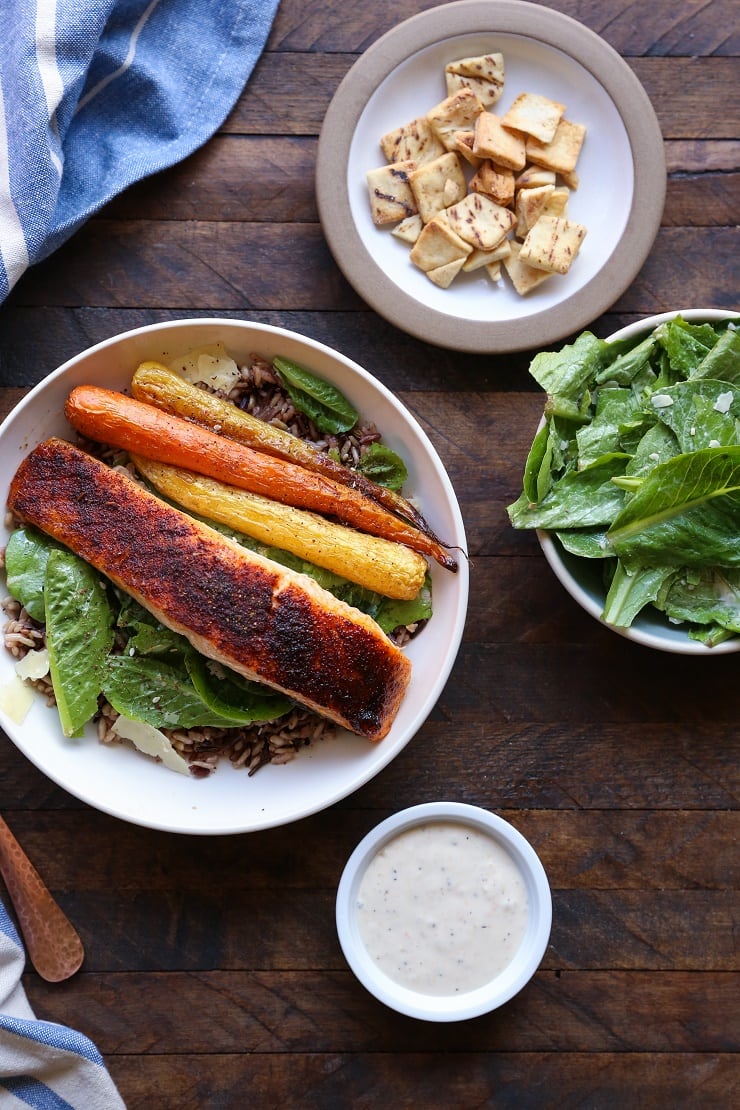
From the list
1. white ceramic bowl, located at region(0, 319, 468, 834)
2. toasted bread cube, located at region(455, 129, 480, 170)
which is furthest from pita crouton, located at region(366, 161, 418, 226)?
white ceramic bowl, located at region(0, 319, 468, 834)

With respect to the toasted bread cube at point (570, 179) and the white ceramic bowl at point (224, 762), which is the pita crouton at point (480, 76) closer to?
the toasted bread cube at point (570, 179)

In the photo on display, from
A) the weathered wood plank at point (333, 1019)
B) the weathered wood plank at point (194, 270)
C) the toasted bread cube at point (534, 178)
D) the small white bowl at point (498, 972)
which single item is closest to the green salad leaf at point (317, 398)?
the weathered wood plank at point (194, 270)

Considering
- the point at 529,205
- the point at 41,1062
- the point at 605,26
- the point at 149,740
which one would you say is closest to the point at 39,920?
the point at 41,1062

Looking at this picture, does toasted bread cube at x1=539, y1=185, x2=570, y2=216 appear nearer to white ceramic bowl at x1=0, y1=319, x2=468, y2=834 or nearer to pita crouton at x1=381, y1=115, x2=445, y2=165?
pita crouton at x1=381, y1=115, x2=445, y2=165

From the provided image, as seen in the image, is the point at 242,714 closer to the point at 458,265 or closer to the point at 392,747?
the point at 392,747

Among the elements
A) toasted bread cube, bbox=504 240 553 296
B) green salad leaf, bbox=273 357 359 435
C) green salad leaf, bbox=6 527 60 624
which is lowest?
green salad leaf, bbox=6 527 60 624

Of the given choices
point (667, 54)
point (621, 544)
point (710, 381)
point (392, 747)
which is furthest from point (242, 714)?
point (667, 54)
